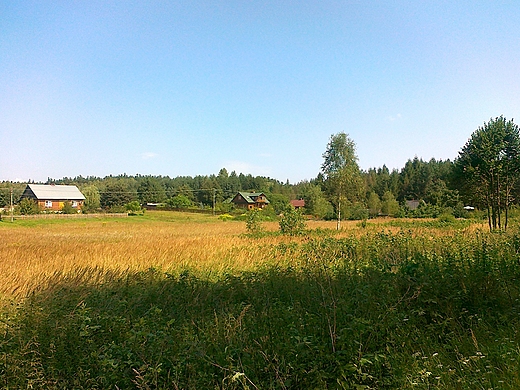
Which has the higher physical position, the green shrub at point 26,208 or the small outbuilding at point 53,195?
the small outbuilding at point 53,195

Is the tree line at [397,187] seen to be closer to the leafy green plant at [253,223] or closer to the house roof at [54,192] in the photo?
the house roof at [54,192]

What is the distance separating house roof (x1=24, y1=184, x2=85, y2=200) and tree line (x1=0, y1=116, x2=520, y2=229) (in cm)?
344

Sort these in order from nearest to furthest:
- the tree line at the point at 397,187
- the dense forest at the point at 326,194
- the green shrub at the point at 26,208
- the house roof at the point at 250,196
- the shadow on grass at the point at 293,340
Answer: the shadow on grass at the point at 293,340
the tree line at the point at 397,187
the dense forest at the point at 326,194
the green shrub at the point at 26,208
the house roof at the point at 250,196

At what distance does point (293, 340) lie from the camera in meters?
3.93

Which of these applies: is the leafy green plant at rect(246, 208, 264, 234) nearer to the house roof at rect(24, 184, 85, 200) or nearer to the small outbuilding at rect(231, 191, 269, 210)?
the small outbuilding at rect(231, 191, 269, 210)

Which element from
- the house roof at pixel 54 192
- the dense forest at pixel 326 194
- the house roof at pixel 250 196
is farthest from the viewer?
the house roof at pixel 250 196

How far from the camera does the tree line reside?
1905 centimetres

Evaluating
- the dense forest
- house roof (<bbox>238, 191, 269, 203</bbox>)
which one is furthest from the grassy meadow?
house roof (<bbox>238, 191, 269, 203</bbox>)

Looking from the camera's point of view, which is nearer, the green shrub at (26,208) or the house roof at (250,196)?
the green shrub at (26,208)

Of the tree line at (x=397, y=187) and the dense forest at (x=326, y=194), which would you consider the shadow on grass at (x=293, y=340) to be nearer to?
the tree line at (x=397, y=187)

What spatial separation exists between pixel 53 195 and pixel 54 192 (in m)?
1.22

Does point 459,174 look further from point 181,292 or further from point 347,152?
point 181,292

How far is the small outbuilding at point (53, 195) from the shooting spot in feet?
280

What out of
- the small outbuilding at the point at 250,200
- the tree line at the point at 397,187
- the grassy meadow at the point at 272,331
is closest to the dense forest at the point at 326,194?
the tree line at the point at 397,187
